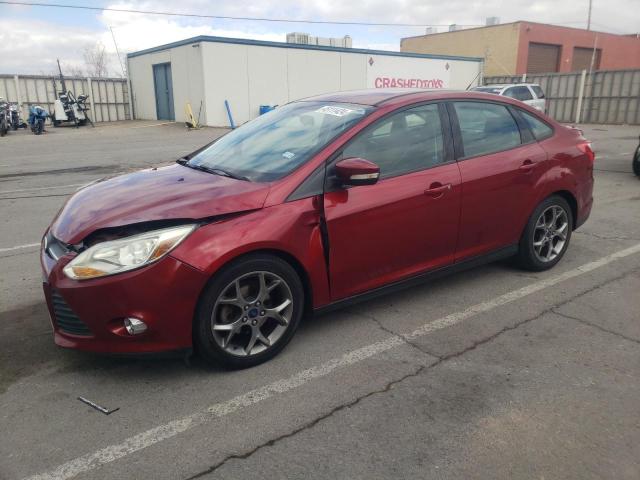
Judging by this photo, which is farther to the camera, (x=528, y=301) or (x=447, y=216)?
(x=528, y=301)

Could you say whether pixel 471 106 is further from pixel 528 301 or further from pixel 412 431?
pixel 412 431

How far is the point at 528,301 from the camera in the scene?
4199 mm

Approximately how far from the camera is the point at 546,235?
4.75 metres

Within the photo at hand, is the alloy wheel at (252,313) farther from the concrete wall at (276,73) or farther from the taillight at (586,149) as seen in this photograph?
the concrete wall at (276,73)

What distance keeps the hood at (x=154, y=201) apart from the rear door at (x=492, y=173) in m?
1.71

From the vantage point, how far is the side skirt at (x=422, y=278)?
140 inches

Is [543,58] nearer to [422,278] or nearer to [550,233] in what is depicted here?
[550,233]

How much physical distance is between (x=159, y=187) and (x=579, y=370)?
2.82 metres

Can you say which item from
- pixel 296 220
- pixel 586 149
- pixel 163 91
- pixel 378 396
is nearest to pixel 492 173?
pixel 586 149

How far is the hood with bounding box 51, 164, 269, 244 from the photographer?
9.70 ft

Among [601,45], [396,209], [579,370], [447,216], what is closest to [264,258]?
[396,209]

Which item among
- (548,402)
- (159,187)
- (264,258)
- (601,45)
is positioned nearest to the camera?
(548,402)

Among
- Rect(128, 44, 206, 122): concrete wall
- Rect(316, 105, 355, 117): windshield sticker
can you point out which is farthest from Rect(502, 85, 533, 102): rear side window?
Rect(316, 105, 355, 117): windshield sticker

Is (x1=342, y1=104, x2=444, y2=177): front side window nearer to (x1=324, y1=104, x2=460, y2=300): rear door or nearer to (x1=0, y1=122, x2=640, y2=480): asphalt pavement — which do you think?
(x1=324, y1=104, x2=460, y2=300): rear door
